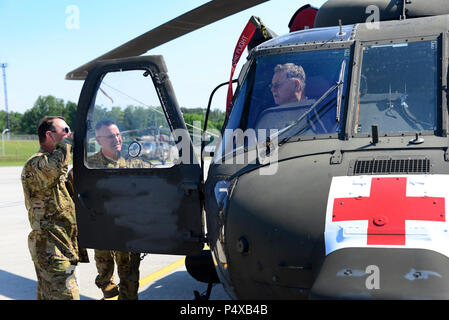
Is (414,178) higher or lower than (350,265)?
higher

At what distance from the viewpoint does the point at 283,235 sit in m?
2.86

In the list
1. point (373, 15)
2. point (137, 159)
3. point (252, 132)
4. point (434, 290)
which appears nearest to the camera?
point (434, 290)

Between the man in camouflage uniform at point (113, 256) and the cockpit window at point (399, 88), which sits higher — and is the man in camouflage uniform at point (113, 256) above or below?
below

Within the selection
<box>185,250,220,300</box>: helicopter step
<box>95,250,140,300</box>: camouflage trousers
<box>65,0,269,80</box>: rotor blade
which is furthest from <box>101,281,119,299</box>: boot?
<box>65,0,269,80</box>: rotor blade

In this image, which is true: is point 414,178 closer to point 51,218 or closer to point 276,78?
point 276,78

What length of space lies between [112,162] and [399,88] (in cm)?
235

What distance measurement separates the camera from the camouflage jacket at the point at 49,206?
454 cm

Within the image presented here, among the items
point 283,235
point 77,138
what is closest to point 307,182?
point 283,235

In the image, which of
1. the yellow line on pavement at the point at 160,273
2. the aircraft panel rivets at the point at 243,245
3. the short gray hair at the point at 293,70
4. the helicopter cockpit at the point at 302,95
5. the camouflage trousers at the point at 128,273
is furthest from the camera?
the yellow line on pavement at the point at 160,273

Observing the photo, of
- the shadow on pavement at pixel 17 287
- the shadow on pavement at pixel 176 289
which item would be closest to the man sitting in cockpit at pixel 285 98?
the shadow on pavement at pixel 176 289

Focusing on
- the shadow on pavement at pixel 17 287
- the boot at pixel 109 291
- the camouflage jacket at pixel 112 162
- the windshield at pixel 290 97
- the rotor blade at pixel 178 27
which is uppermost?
the rotor blade at pixel 178 27

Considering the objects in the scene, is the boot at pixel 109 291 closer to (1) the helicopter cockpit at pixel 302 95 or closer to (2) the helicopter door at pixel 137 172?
(2) the helicopter door at pixel 137 172

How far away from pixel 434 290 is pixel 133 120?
2.55 metres

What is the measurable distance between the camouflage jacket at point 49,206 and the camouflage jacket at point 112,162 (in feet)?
0.99
